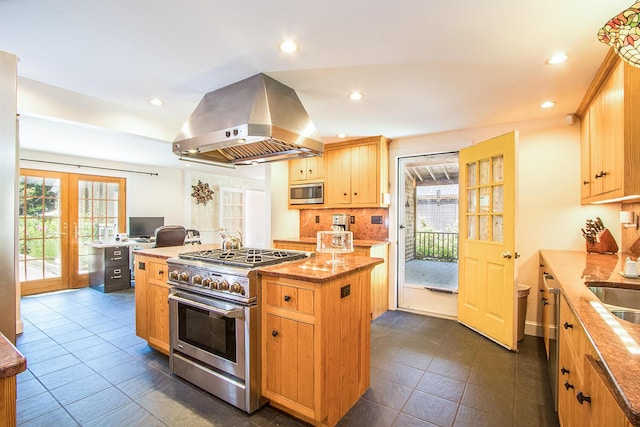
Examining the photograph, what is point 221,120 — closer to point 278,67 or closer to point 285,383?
point 278,67

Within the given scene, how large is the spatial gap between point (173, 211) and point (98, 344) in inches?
154

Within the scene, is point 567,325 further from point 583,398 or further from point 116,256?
point 116,256

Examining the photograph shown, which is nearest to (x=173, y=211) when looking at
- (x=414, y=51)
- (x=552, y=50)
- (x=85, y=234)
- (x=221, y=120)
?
(x=85, y=234)

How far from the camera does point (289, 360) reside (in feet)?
5.87

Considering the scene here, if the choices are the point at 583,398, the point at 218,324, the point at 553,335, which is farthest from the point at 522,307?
the point at 218,324

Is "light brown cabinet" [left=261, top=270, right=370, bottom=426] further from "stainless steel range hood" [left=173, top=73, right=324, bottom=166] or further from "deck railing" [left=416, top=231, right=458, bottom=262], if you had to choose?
"deck railing" [left=416, top=231, right=458, bottom=262]

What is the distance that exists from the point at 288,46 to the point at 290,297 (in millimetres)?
1551

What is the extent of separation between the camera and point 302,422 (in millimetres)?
1797

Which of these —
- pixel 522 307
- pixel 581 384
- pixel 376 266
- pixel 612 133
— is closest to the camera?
pixel 581 384

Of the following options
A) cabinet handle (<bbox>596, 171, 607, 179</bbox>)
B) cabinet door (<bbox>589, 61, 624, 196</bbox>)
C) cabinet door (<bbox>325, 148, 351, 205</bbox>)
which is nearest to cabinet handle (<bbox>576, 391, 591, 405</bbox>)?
cabinet door (<bbox>589, 61, 624, 196</bbox>)

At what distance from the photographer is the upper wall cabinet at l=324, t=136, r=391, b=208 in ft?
12.5

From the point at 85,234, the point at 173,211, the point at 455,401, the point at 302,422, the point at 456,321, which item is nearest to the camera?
the point at 302,422

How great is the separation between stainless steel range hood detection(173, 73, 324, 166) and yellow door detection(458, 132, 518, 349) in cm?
188

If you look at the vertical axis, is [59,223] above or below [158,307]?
above
